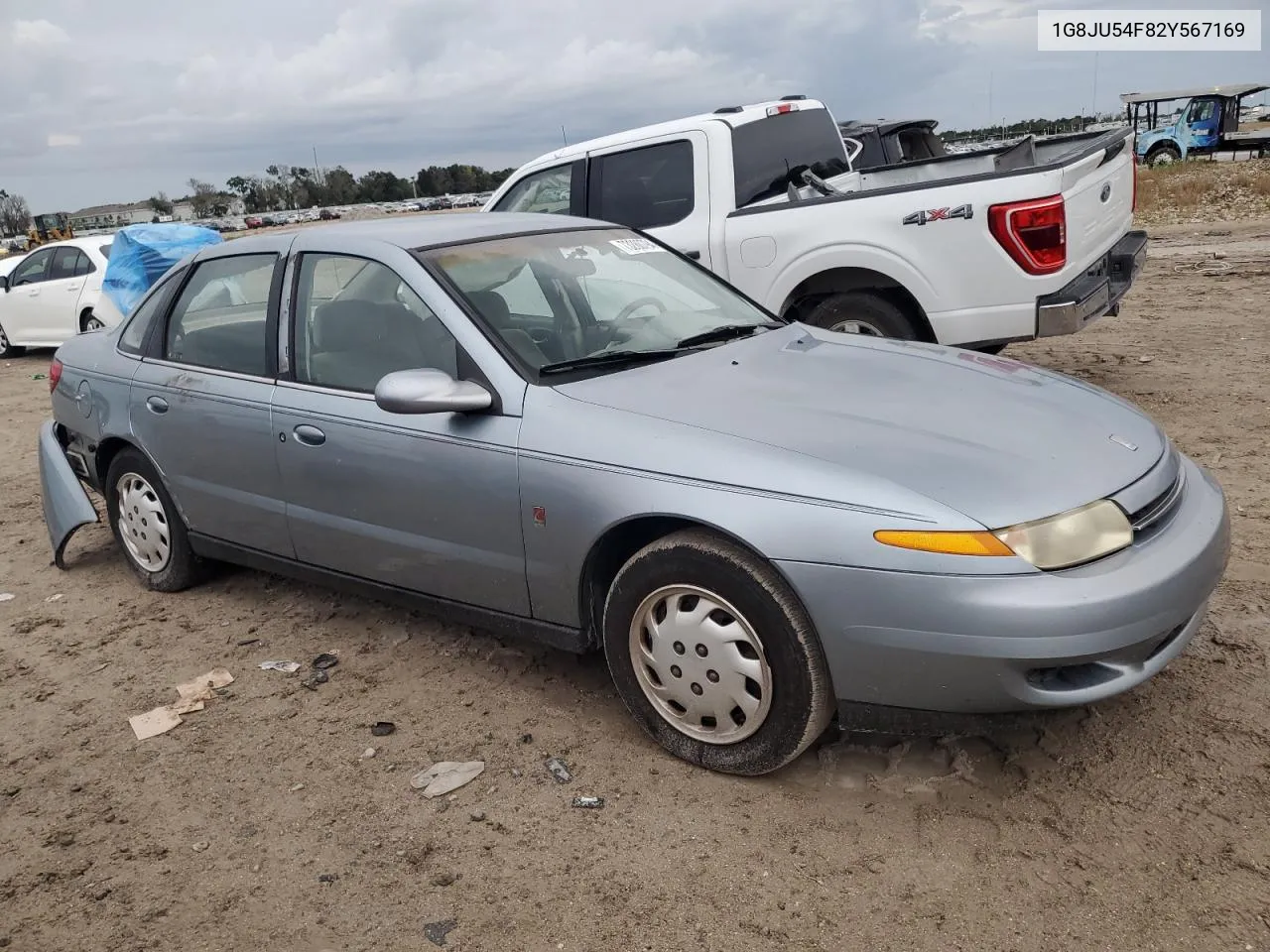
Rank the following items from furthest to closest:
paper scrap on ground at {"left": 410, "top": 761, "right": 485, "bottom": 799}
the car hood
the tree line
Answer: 1. the tree line
2. paper scrap on ground at {"left": 410, "top": 761, "right": 485, "bottom": 799}
3. the car hood

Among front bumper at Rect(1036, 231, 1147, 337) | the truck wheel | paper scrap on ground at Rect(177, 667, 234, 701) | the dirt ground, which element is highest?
the truck wheel

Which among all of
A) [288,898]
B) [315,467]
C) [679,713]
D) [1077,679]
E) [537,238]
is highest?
[537,238]

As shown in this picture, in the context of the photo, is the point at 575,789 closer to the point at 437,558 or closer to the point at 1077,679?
the point at 437,558

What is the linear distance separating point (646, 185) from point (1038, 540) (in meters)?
4.95

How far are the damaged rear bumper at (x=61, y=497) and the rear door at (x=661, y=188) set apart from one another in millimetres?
3414

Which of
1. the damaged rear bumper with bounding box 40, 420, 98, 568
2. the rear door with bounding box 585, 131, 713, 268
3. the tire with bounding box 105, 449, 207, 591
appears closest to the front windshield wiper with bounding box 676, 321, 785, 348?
the tire with bounding box 105, 449, 207, 591

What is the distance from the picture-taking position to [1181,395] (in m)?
6.82

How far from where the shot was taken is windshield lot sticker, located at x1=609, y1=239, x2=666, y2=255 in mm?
4281

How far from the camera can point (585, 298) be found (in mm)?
3885

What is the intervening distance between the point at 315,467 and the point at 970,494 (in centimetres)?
234

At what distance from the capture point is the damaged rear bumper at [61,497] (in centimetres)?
519

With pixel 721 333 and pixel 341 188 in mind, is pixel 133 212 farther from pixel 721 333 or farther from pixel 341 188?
pixel 721 333

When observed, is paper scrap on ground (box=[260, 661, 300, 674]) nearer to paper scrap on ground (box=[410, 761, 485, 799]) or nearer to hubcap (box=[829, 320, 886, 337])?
paper scrap on ground (box=[410, 761, 485, 799])

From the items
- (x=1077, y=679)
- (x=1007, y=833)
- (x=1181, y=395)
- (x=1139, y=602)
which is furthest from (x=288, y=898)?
(x=1181, y=395)
